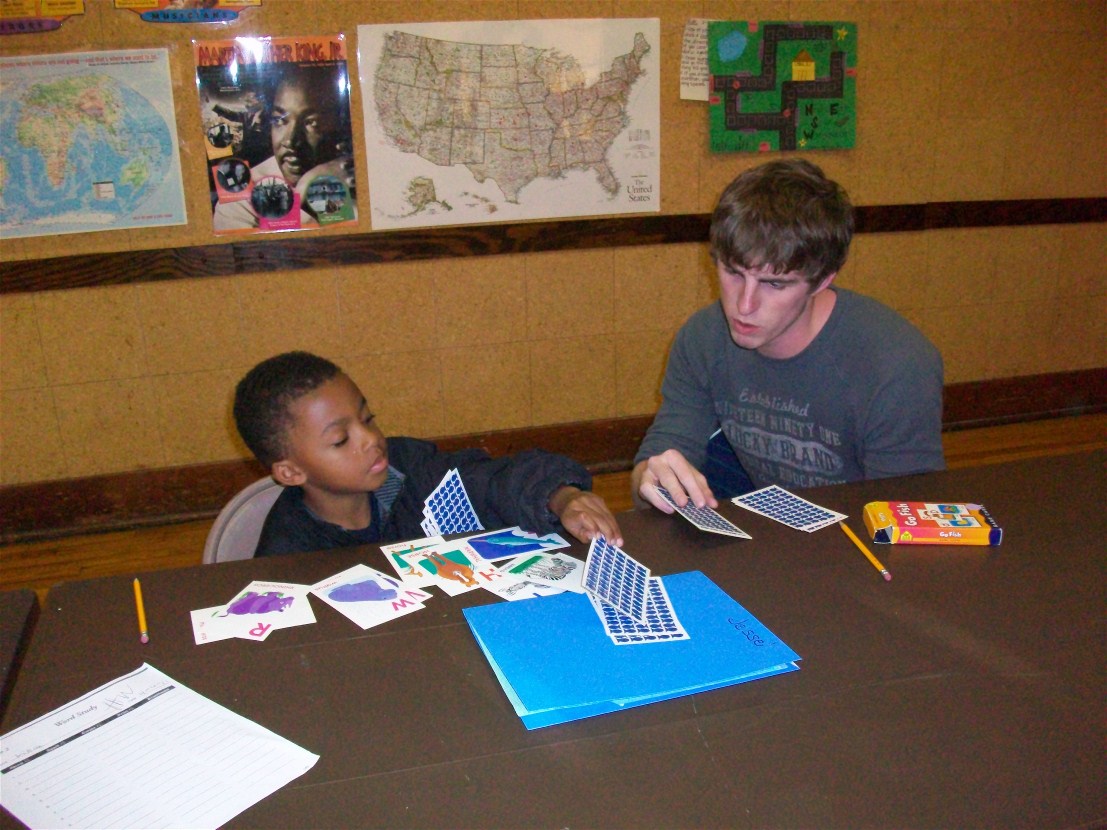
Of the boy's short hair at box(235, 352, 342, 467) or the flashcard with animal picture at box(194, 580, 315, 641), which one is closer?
the flashcard with animal picture at box(194, 580, 315, 641)

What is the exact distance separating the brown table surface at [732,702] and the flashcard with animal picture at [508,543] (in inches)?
5.2

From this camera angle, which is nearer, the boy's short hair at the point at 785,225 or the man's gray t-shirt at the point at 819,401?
the boy's short hair at the point at 785,225

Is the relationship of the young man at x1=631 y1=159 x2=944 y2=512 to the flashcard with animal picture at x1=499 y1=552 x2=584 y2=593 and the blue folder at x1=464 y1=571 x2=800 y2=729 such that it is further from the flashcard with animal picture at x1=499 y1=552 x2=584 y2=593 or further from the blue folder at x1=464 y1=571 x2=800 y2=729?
the blue folder at x1=464 y1=571 x2=800 y2=729

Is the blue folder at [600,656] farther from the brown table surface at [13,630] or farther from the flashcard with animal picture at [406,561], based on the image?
the brown table surface at [13,630]

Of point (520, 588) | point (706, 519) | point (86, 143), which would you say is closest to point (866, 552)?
point (706, 519)

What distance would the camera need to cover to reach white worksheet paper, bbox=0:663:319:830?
76cm

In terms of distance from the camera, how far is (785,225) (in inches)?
58.1

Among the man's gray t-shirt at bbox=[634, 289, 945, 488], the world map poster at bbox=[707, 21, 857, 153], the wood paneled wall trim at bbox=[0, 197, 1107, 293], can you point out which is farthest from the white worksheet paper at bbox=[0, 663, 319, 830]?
the world map poster at bbox=[707, 21, 857, 153]

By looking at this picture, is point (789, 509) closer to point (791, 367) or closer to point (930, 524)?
point (930, 524)

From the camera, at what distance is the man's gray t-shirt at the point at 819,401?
158 centimetres

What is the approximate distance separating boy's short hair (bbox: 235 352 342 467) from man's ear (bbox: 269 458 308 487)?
0.06 feet

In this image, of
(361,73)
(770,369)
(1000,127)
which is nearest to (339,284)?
(361,73)

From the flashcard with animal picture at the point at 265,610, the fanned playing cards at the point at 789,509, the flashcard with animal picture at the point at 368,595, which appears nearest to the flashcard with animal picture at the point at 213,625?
the flashcard with animal picture at the point at 265,610

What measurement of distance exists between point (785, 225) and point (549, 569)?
73 cm
